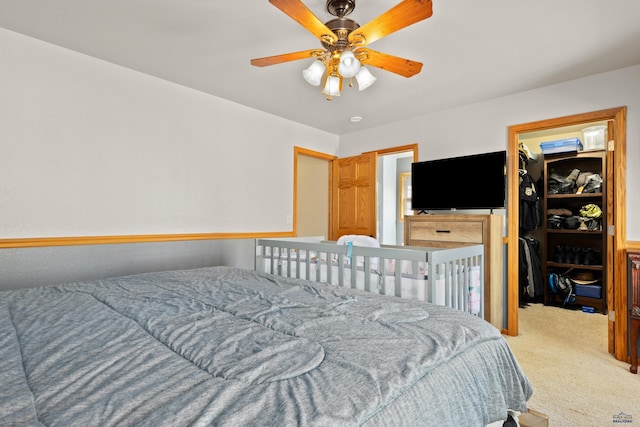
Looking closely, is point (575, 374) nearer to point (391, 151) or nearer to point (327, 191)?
point (391, 151)

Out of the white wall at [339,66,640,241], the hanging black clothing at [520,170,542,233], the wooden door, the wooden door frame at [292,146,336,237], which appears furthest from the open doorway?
the hanging black clothing at [520,170,542,233]

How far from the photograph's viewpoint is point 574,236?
4.48 m

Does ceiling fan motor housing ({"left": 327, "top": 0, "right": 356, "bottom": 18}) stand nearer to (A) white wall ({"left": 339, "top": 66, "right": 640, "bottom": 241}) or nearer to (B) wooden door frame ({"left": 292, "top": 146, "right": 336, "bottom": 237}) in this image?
(A) white wall ({"left": 339, "top": 66, "right": 640, "bottom": 241})

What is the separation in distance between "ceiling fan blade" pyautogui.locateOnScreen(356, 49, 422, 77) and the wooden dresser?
5.30 feet

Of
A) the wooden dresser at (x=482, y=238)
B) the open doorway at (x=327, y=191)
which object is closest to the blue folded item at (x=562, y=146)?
the open doorway at (x=327, y=191)

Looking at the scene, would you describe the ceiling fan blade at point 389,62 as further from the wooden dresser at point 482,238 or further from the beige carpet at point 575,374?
the beige carpet at point 575,374

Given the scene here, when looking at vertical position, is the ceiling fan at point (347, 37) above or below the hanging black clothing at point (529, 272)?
above

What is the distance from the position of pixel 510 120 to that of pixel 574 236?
2367 millimetres

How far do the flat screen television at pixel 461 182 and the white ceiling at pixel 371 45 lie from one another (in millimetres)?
686

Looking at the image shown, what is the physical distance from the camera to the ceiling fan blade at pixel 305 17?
1.49m

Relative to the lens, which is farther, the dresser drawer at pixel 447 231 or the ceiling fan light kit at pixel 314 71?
the dresser drawer at pixel 447 231

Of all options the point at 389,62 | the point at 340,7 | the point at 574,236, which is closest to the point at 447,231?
the point at 389,62

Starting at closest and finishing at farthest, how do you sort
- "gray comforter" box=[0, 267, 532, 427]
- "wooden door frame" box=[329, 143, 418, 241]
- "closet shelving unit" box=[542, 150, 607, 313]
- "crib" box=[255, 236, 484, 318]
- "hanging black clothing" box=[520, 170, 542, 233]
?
1. "gray comforter" box=[0, 267, 532, 427]
2. "crib" box=[255, 236, 484, 318]
3. "wooden door frame" box=[329, 143, 418, 241]
4. "closet shelving unit" box=[542, 150, 607, 313]
5. "hanging black clothing" box=[520, 170, 542, 233]

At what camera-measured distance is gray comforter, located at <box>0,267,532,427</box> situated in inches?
25.1
